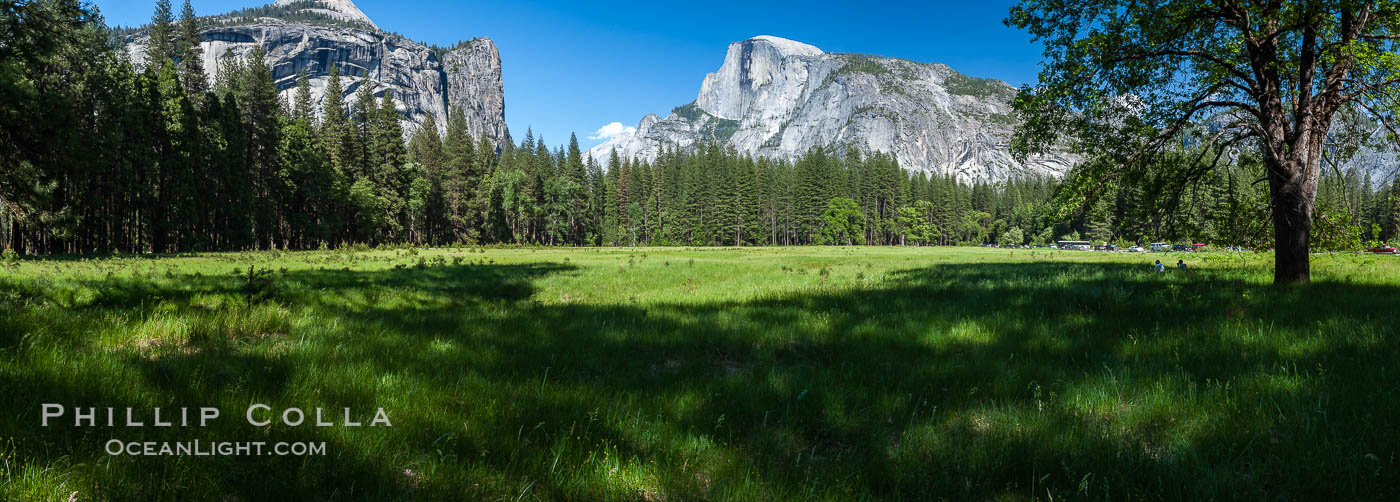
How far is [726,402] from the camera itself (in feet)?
11.3

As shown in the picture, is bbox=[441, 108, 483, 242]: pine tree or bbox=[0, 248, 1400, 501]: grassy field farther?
bbox=[441, 108, 483, 242]: pine tree

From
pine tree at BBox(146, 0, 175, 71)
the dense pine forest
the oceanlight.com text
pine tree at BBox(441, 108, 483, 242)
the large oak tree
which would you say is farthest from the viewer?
pine tree at BBox(441, 108, 483, 242)

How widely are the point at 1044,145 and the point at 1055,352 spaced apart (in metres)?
9.48

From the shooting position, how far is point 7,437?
7.03 feet

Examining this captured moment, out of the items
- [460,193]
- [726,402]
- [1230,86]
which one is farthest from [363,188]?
[1230,86]

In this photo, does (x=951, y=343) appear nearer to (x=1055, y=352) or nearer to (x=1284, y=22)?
(x=1055, y=352)

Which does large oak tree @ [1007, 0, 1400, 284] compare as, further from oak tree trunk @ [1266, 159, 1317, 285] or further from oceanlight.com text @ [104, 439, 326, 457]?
oceanlight.com text @ [104, 439, 326, 457]

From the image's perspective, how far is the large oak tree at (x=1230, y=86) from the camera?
8945 millimetres

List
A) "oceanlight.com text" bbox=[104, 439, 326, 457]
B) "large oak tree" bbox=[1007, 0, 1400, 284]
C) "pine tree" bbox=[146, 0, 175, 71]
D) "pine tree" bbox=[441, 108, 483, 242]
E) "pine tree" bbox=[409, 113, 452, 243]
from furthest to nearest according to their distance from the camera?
1. "pine tree" bbox=[441, 108, 483, 242]
2. "pine tree" bbox=[409, 113, 452, 243]
3. "pine tree" bbox=[146, 0, 175, 71]
4. "large oak tree" bbox=[1007, 0, 1400, 284]
5. "oceanlight.com text" bbox=[104, 439, 326, 457]

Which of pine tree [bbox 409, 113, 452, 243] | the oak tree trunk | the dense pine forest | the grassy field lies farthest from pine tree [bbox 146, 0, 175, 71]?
the oak tree trunk

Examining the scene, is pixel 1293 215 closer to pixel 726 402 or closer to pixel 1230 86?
pixel 1230 86

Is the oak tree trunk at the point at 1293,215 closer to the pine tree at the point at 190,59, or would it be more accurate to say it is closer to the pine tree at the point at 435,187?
the pine tree at the point at 190,59

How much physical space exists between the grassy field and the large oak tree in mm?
4293

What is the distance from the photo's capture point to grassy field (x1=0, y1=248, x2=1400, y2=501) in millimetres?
2225
